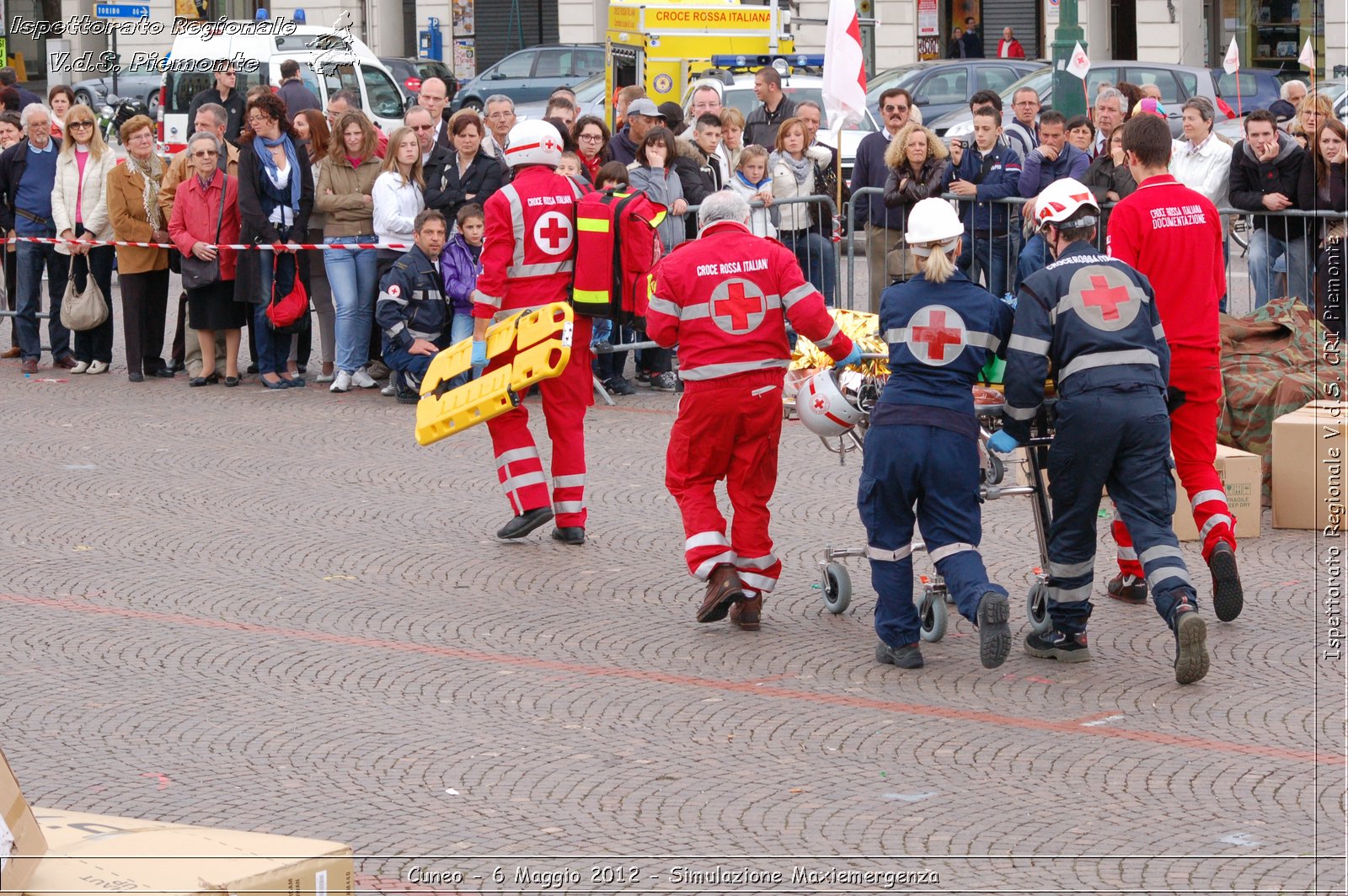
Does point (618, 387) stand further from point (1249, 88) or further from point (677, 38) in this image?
point (1249, 88)

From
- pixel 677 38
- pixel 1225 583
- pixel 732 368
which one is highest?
pixel 677 38

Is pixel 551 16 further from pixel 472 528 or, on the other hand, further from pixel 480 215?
pixel 472 528

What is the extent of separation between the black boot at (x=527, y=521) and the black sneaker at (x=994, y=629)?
3012mm

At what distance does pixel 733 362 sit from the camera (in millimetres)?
7492

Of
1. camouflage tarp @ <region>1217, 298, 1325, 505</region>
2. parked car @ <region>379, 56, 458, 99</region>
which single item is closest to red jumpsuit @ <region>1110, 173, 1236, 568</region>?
camouflage tarp @ <region>1217, 298, 1325, 505</region>

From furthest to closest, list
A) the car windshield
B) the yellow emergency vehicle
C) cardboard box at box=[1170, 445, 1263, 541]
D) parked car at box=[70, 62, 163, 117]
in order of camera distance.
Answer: parked car at box=[70, 62, 163, 117]
the yellow emergency vehicle
the car windshield
cardboard box at box=[1170, 445, 1263, 541]

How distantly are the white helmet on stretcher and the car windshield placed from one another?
1570 centimetres

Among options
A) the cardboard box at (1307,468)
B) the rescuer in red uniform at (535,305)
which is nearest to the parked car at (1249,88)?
the cardboard box at (1307,468)

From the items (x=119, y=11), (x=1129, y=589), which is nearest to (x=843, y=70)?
(x=1129, y=589)

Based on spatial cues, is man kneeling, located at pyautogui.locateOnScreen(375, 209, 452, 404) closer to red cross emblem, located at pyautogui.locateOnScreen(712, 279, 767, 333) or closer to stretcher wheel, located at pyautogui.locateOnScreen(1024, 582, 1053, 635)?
red cross emblem, located at pyautogui.locateOnScreen(712, 279, 767, 333)

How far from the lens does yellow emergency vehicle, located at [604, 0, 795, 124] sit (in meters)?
25.1

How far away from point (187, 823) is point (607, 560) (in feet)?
11.7

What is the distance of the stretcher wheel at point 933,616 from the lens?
7.24m

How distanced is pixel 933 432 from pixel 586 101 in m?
24.2
